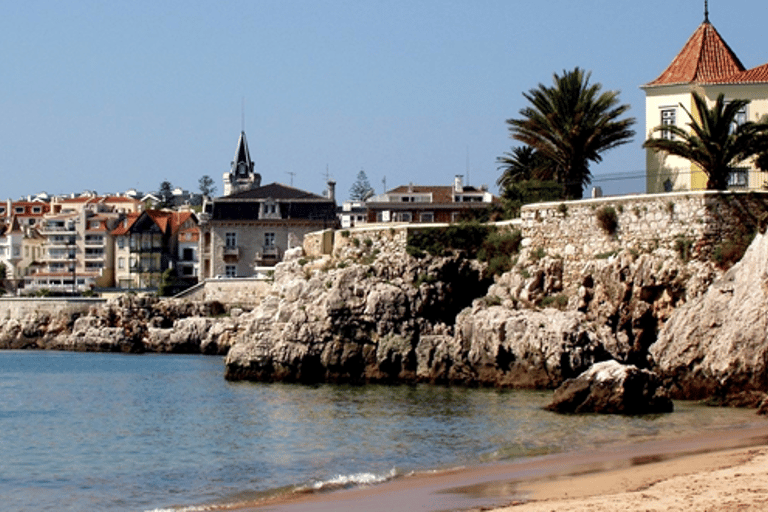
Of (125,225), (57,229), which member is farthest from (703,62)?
(57,229)

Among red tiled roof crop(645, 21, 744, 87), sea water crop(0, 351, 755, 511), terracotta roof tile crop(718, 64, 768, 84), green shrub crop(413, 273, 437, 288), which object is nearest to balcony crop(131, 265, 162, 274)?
sea water crop(0, 351, 755, 511)

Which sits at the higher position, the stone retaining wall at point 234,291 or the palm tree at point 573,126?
the palm tree at point 573,126

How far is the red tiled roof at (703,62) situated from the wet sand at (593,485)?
18.8 metres

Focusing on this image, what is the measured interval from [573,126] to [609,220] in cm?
697

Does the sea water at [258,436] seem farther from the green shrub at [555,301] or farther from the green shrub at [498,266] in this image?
the green shrub at [498,266]

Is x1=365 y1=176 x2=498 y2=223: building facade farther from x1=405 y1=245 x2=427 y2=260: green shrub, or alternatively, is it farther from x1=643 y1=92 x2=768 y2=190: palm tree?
x1=643 y1=92 x2=768 y2=190: palm tree

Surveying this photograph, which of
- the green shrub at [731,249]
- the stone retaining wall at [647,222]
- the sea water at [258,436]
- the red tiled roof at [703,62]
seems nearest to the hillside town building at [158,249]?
the sea water at [258,436]

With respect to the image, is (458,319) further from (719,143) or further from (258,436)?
(258,436)

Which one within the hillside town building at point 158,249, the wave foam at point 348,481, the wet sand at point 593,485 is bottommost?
the wave foam at point 348,481

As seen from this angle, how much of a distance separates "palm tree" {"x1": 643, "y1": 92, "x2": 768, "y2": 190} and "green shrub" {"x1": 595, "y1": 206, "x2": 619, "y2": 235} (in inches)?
99.5

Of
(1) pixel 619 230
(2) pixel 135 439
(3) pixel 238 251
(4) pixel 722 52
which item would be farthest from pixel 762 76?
(3) pixel 238 251

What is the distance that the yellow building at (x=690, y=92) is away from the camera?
37.7m

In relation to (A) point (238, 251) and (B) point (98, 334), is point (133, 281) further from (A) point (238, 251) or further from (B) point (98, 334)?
(B) point (98, 334)

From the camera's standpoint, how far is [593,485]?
18125 millimetres
